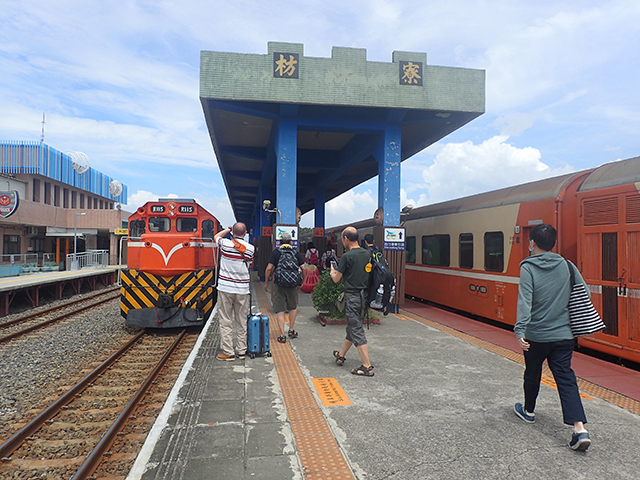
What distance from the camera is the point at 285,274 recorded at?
21.6ft

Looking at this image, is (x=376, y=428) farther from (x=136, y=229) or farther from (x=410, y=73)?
(x=410, y=73)

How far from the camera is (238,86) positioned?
1177 cm

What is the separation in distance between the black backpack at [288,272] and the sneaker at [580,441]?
4.24 metres

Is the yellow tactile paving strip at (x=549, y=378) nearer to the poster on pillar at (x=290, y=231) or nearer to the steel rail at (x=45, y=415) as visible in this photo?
the poster on pillar at (x=290, y=231)

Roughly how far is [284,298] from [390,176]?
7.49 meters

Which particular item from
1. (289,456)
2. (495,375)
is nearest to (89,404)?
(289,456)

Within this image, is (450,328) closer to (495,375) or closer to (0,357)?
(495,375)

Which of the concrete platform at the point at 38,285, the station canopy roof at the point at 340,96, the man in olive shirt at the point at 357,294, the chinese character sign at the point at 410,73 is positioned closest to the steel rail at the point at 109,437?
the man in olive shirt at the point at 357,294

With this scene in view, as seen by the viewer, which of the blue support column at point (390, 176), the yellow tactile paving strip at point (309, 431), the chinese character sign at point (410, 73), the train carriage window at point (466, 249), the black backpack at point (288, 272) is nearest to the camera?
the yellow tactile paving strip at point (309, 431)

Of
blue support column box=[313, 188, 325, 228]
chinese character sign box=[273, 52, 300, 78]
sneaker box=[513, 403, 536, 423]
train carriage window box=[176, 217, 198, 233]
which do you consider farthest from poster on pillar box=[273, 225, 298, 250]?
blue support column box=[313, 188, 325, 228]

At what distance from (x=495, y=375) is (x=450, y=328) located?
10.6 ft

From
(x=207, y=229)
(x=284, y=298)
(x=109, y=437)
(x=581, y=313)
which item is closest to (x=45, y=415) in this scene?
(x=109, y=437)

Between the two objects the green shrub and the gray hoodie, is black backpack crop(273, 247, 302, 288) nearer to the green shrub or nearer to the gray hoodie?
the green shrub

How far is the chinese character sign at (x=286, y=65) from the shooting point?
11820mm
